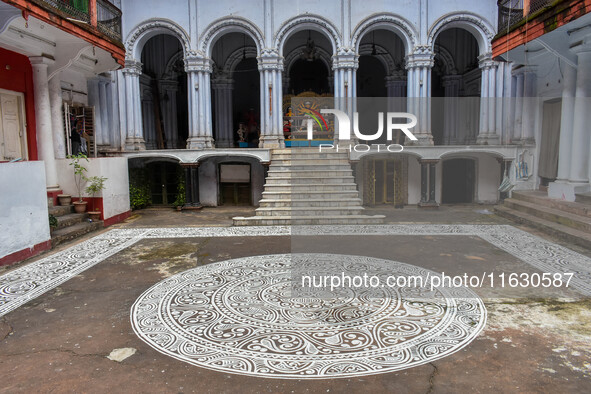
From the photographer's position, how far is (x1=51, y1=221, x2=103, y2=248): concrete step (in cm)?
868

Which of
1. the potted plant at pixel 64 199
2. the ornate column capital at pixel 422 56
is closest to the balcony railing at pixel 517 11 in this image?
the ornate column capital at pixel 422 56

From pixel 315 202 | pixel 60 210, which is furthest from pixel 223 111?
pixel 60 210

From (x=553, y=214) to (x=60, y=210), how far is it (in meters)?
12.2

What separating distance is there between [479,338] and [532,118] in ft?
38.5

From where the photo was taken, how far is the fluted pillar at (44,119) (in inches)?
410

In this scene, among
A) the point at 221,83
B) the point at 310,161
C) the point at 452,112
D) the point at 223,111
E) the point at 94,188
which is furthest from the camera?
the point at 223,111

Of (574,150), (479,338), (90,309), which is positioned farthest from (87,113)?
(574,150)

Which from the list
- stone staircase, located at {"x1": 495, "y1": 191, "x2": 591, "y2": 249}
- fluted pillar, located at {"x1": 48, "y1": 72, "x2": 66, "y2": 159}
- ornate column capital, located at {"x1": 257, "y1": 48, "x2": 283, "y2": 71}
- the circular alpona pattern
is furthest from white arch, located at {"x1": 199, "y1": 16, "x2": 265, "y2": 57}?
the circular alpona pattern

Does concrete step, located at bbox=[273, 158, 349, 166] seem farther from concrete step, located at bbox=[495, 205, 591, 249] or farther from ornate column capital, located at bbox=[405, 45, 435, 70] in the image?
concrete step, located at bbox=[495, 205, 591, 249]

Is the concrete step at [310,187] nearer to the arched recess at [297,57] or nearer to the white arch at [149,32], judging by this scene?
the white arch at [149,32]

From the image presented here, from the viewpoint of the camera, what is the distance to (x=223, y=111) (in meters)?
17.5

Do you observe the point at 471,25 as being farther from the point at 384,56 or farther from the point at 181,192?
the point at 181,192

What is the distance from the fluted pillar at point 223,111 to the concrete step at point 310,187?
227 inches

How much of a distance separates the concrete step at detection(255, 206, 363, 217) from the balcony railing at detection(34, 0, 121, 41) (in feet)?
20.6
